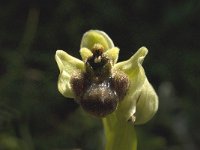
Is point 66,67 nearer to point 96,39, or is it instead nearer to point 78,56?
point 96,39

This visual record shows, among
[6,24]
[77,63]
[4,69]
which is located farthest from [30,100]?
[77,63]

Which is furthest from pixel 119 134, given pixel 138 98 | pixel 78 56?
pixel 78 56

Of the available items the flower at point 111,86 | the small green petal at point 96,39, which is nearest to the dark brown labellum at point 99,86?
the flower at point 111,86

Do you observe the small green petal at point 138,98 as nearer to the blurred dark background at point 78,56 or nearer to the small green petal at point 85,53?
the small green petal at point 85,53

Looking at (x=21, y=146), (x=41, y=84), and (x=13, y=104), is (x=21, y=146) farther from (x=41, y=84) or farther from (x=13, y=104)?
(x=41, y=84)

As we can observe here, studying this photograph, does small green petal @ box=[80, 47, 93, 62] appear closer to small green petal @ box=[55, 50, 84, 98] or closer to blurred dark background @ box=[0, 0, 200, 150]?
small green petal @ box=[55, 50, 84, 98]
